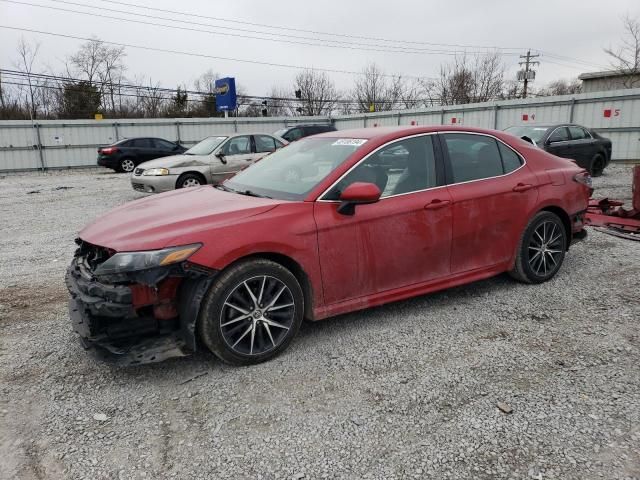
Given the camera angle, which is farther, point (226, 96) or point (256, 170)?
point (226, 96)

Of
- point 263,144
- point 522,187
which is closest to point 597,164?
point 263,144

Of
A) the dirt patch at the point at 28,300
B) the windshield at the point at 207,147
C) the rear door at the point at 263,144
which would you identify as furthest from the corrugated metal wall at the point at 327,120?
the dirt patch at the point at 28,300

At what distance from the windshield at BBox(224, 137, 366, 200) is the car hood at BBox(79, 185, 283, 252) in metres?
0.23

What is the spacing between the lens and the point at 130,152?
782 inches

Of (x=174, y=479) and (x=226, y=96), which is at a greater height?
(x=226, y=96)

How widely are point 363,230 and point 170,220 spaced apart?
1.41 meters

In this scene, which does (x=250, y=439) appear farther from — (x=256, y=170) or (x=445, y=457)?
(x=256, y=170)

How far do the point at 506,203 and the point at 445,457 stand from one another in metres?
2.68

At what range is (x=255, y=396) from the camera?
3.04 meters

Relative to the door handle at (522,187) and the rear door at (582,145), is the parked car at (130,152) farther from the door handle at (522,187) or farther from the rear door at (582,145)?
the door handle at (522,187)

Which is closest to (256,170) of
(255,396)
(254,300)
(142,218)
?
(142,218)

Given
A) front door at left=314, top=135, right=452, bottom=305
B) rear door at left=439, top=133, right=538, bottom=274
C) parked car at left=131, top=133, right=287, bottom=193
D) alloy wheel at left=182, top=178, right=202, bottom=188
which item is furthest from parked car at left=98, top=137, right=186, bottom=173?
front door at left=314, top=135, right=452, bottom=305

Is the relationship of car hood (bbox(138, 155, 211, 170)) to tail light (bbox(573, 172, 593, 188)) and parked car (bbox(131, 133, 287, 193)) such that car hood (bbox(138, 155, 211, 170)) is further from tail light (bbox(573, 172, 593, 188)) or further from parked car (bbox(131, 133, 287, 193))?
tail light (bbox(573, 172, 593, 188))

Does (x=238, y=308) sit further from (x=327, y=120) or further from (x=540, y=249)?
(x=327, y=120)
